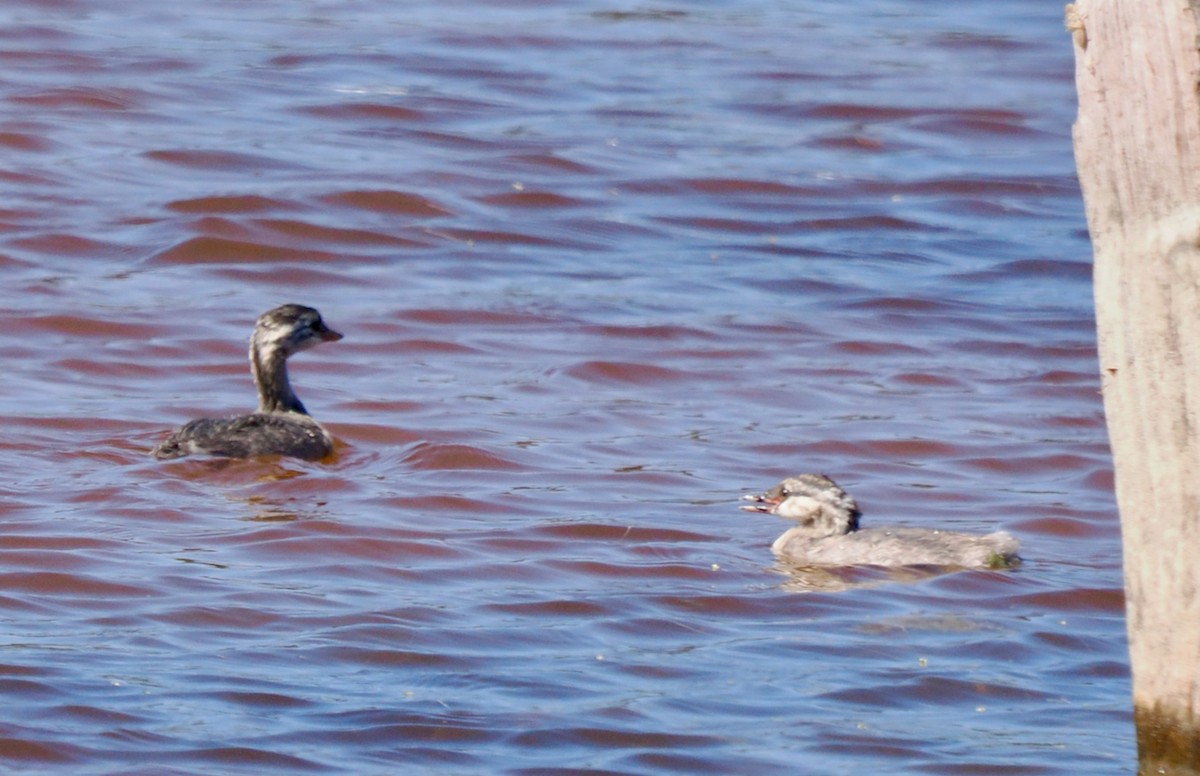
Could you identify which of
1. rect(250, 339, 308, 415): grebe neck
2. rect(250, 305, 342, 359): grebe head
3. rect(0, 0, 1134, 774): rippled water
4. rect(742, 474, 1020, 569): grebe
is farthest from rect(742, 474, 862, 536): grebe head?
rect(250, 305, 342, 359): grebe head

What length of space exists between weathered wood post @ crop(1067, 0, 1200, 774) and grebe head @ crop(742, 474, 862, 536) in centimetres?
347

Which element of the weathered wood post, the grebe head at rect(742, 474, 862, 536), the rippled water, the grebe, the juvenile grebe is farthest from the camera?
the juvenile grebe

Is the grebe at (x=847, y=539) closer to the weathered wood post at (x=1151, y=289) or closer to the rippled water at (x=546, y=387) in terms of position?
the rippled water at (x=546, y=387)

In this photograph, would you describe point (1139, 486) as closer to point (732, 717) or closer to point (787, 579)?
point (732, 717)

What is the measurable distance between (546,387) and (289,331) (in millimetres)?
1462

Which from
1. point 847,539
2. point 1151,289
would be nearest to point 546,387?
point 847,539

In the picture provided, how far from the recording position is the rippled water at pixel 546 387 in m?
6.45

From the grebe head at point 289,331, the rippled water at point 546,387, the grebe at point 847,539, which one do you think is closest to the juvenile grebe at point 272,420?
the grebe head at point 289,331

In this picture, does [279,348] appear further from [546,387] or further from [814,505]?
[814,505]

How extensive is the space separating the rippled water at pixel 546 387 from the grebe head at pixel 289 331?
0.48m

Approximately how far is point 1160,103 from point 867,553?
4.01 meters

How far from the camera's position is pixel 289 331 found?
10516 mm

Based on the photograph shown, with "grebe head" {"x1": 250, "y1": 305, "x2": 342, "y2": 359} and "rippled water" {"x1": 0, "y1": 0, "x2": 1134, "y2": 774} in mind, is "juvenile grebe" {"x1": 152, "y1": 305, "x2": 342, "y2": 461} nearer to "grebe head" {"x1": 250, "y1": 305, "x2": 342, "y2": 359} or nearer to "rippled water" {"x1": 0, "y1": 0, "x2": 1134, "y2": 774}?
"grebe head" {"x1": 250, "y1": 305, "x2": 342, "y2": 359}

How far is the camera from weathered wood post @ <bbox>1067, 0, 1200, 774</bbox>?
14.5 ft
